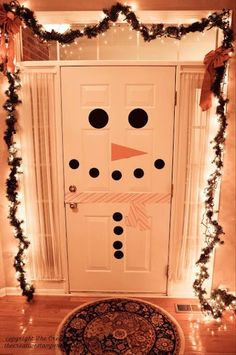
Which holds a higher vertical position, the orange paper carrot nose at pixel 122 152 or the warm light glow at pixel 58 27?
the warm light glow at pixel 58 27

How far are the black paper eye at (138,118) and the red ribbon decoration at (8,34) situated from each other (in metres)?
1.09

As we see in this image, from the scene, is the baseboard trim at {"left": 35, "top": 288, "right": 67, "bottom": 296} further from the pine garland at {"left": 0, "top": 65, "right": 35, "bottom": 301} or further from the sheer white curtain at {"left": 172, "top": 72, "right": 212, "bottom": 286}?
the sheer white curtain at {"left": 172, "top": 72, "right": 212, "bottom": 286}

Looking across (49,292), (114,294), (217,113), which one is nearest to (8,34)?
(217,113)

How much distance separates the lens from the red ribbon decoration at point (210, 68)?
7.86 feet

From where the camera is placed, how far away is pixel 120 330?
254 cm

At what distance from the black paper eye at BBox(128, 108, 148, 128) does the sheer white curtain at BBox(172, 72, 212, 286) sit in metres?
0.34

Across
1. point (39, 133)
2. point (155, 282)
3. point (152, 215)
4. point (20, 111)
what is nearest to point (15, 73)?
point (20, 111)

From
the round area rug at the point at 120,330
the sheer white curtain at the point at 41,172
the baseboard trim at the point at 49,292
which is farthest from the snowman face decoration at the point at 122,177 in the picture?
the baseboard trim at the point at 49,292

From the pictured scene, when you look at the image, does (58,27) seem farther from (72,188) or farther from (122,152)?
(72,188)

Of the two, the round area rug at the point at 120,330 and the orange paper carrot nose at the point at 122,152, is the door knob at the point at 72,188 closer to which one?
the orange paper carrot nose at the point at 122,152

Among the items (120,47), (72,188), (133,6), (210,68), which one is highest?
(133,6)

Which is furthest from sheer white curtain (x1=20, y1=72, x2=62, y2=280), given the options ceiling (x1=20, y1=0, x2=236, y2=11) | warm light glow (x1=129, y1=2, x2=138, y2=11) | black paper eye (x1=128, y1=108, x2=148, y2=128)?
warm light glow (x1=129, y1=2, x2=138, y2=11)

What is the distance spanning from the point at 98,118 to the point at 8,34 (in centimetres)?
99

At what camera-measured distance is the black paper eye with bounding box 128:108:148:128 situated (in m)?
2.68
